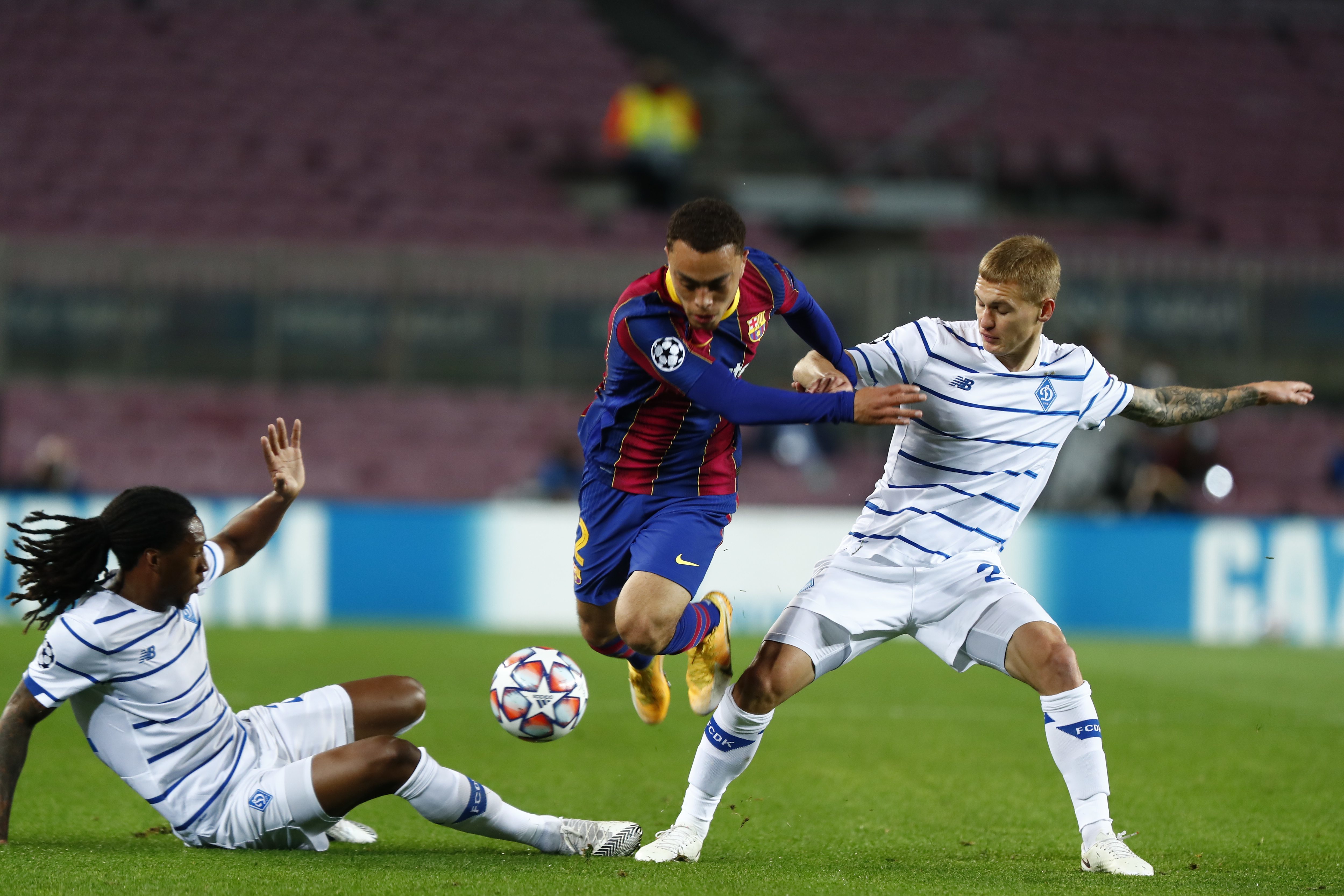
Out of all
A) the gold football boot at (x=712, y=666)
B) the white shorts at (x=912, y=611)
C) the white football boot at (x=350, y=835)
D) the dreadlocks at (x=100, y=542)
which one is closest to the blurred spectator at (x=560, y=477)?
the gold football boot at (x=712, y=666)

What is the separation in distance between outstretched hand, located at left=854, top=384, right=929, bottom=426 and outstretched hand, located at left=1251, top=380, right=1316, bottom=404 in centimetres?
151

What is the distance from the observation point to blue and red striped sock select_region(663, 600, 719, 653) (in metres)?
5.21

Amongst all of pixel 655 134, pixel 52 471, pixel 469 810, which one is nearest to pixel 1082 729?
pixel 469 810

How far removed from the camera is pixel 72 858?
174 inches

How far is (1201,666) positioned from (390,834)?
7.78 meters

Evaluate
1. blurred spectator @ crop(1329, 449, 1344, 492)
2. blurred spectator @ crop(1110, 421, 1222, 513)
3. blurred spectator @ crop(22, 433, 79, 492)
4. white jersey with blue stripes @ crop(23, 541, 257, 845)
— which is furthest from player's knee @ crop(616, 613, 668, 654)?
blurred spectator @ crop(1329, 449, 1344, 492)

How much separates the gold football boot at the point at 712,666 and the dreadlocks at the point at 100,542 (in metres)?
2.02

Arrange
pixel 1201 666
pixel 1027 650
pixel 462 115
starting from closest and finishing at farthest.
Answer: pixel 1027 650, pixel 1201 666, pixel 462 115

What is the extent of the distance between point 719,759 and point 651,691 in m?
1.06

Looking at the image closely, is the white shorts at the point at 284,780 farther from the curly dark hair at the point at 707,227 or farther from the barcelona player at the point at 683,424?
the curly dark hair at the point at 707,227

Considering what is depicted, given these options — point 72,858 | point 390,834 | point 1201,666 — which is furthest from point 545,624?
point 72,858

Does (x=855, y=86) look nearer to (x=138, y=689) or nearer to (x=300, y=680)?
(x=300, y=680)

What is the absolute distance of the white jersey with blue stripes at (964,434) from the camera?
4910 mm

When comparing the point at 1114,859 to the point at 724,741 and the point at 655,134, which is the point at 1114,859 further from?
the point at 655,134
